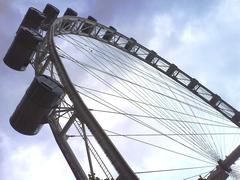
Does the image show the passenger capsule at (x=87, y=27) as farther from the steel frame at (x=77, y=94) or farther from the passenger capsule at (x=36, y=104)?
the passenger capsule at (x=36, y=104)

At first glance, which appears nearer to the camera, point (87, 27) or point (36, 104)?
point (36, 104)

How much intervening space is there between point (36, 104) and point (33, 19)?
11869 mm

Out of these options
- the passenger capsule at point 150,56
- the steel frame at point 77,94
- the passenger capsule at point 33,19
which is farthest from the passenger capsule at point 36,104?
the passenger capsule at point 150,56

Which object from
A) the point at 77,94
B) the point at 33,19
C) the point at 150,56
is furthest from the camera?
the point at 150,56

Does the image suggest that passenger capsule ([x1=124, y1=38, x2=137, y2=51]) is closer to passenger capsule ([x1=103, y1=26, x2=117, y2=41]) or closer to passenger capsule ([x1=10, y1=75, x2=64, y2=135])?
passenger capsule ([x1=103, y1=26, x2=117, y2=41])

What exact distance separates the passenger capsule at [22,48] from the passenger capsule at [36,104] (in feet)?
20.8

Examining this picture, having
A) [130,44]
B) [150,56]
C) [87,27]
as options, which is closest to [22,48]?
[87,27]

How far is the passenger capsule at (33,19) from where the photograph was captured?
27.6 metres

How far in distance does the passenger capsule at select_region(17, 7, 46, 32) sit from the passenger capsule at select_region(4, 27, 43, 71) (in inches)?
106

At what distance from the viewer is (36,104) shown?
686 inches

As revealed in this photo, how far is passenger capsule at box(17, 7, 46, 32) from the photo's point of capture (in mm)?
27594

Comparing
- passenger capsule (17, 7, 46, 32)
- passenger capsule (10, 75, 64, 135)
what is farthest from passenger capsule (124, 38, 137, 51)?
passenger capsule (10, 75, 64, 135)

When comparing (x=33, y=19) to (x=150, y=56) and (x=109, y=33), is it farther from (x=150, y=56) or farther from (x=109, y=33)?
(x=150, y=56)

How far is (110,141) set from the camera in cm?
1326
